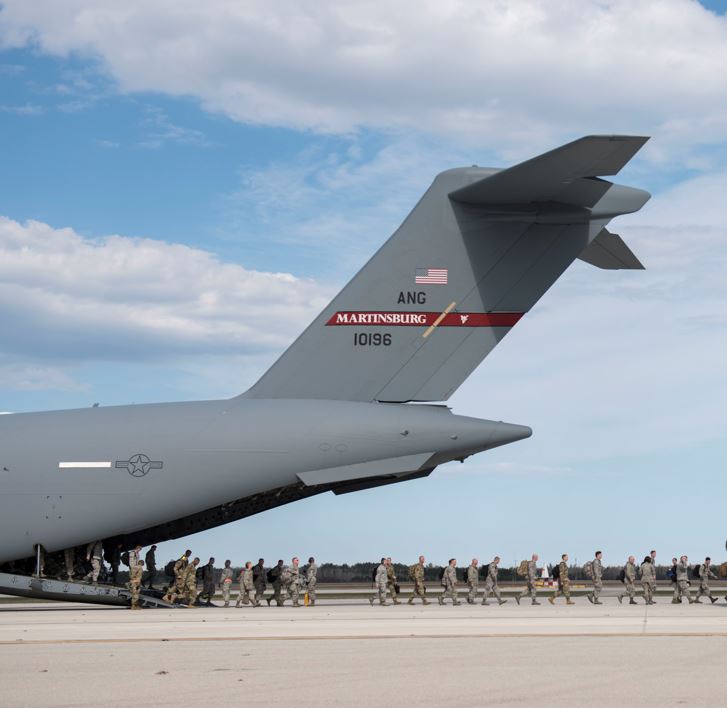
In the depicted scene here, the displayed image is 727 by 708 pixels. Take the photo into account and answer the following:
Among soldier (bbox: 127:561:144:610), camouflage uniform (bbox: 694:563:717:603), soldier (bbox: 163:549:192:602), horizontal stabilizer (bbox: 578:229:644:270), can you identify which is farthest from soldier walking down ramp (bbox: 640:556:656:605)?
soldier (bbox: 127:561:144:610)

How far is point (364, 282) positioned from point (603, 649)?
32.3 ft

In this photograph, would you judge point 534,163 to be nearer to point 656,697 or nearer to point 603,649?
point 603,649

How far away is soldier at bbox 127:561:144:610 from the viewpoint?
19.2 meters

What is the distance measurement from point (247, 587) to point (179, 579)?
2.61 m

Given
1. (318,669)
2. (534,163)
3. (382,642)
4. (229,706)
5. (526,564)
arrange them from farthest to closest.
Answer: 1. (526,564)
2. (534,163)
3. (382,642)
4. (318,669)
5. (229,706)

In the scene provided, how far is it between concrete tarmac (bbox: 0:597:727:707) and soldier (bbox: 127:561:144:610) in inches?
147

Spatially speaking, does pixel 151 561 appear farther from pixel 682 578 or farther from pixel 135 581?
pixel 682 578

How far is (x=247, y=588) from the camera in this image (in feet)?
73.7

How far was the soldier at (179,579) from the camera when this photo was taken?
20.0 m

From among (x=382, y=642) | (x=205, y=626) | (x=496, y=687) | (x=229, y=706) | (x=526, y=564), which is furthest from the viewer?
(x=526, y=564)

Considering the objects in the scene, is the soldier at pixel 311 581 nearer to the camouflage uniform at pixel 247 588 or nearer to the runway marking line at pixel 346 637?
the camouflage uniform at pixel 247 588

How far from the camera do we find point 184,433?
18672 millimetres

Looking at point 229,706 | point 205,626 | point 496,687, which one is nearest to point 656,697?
point 496,687

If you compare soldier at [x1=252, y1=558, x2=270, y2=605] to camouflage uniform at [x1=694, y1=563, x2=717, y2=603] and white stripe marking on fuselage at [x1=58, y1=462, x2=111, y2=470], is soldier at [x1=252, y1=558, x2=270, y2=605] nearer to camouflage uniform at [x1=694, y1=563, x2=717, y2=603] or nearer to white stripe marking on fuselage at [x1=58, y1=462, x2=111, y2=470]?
white stripe marking on fuselage at [x1=58, y1=462, x2=111, y2=470]
